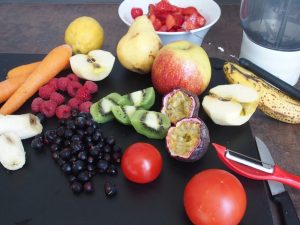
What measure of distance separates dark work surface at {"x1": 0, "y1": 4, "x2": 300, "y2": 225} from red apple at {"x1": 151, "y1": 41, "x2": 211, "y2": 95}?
0.61 feet

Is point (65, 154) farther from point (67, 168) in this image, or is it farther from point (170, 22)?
point (170, 22)

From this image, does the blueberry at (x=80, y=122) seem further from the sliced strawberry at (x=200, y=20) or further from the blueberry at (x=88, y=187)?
the sliced strawberry at (x=200, y=20)

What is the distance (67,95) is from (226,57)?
0.46 m

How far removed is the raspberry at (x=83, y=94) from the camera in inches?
23.0

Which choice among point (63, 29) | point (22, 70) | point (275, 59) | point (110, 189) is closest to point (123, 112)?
point (110, 189)

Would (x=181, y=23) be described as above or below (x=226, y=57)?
above

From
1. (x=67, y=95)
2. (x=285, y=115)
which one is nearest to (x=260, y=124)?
(x=285, y=115)

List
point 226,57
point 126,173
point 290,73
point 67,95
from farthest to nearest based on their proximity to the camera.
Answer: point 226,57 < point 290,73 < point 67,95 < point 126,173

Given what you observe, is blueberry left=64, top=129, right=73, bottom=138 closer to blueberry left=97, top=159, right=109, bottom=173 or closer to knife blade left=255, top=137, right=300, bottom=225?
blueberry left=97, top=159, right=109, bottom=173

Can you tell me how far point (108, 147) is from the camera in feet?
1.60

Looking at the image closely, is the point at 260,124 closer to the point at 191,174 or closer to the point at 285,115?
the point at 285,115

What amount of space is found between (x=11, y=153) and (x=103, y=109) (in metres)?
0.15

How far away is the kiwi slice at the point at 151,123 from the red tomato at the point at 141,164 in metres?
0.06

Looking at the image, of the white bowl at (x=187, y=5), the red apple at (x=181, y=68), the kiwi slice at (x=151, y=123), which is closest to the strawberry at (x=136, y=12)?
A: the white bowl at (x=187, y=5)
